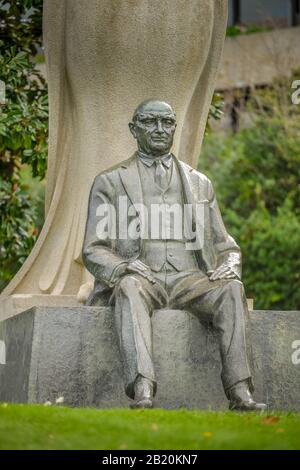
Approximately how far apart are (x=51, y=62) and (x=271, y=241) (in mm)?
15353

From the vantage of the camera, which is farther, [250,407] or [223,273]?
[223,273]

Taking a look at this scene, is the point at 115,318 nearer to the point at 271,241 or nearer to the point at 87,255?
the point at 87,255

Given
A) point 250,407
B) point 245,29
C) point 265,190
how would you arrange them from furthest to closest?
point 245,29, point 265,190, point 250,407

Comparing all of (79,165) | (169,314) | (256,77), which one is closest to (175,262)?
(169,314)

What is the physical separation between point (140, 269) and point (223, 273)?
2.05ft

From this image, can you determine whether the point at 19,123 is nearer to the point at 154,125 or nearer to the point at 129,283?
the point at 154,125

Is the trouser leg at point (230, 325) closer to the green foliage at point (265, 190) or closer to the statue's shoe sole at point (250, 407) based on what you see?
the statue's shoe sole at point (250, 407)

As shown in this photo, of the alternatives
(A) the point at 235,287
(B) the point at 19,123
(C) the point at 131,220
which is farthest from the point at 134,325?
(B) the point at 19,123

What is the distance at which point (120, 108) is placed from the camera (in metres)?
11.9

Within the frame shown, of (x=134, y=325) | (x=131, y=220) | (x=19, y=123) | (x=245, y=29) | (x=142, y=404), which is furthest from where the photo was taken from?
(x=245, y=29)

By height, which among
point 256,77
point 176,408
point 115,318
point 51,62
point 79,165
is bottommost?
point 176,408

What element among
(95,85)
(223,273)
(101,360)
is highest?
(95,85)

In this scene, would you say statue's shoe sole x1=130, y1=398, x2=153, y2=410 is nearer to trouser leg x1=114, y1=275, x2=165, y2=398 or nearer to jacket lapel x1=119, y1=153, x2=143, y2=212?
trouser leg x1=114, y1=275, x2=165, y2=398

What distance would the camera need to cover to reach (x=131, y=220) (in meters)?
10.5
